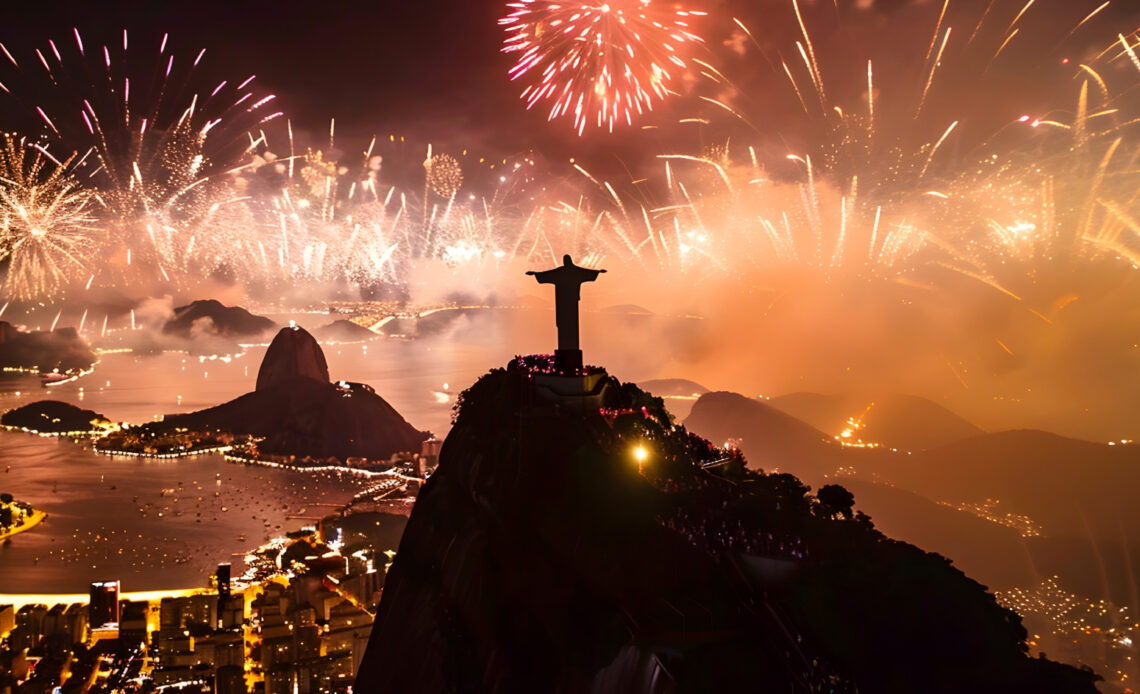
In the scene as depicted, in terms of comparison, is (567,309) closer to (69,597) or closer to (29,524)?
(69,597)

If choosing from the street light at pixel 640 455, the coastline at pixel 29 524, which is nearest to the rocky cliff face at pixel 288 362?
the coastline at pixel 29 524

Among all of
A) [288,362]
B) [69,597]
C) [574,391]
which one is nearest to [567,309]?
[574,391]

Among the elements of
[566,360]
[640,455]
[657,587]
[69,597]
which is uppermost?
[566,360]

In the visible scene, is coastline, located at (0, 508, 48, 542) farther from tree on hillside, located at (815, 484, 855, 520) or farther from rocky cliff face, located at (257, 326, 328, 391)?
tree on hillside, located at (815, 484, 855, 520)

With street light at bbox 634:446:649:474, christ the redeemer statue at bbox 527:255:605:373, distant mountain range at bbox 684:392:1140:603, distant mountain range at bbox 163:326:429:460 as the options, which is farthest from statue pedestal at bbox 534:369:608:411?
distant mountain range at bbox 163:326:429:460

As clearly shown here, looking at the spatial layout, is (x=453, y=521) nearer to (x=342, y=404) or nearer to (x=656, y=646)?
(x=656, y=646)
